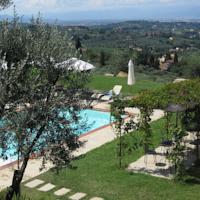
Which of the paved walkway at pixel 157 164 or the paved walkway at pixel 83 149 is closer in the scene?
the paved walkway at pixel 83 149

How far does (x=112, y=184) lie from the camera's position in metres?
10.8

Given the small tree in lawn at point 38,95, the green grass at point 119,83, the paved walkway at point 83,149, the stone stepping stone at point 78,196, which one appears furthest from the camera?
the green grass at point 119,83

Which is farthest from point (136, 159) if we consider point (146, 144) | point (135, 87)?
point (135, 87)

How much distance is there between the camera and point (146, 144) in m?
12.9

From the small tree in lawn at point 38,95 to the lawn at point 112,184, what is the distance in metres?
2.41

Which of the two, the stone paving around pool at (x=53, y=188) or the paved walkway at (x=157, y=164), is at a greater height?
the stone paving around pool at (x=53, y=188)

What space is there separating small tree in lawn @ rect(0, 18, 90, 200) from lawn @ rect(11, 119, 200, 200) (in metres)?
2.41

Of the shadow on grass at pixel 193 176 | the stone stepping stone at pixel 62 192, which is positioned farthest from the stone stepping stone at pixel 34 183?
the shadow on grass at pixel 193 176

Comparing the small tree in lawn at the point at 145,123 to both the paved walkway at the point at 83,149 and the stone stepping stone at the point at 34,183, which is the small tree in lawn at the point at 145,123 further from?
the stone stepping stone at the point at 34,183

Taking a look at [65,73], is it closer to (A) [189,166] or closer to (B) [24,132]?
(B) [24,132]

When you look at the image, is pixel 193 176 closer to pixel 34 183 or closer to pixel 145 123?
pixel 145 123

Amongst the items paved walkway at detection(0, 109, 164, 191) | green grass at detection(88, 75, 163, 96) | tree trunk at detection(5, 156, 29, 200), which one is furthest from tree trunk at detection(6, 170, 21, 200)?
green grass at detection(88, 75, 163, 96)

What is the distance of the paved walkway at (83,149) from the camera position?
1150 cm

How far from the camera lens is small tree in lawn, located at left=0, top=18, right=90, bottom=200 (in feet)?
21.8
